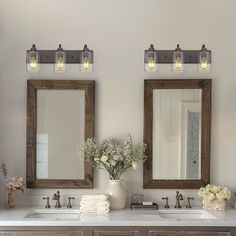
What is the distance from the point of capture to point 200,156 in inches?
149

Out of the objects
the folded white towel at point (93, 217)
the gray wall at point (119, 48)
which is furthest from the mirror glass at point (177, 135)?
the folded white towel at point (93, 217)

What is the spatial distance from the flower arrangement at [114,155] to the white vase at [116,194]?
63mm

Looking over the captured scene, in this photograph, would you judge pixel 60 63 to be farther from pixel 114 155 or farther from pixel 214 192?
pixel 214 192

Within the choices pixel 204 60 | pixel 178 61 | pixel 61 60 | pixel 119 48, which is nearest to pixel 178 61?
pixel 178 61

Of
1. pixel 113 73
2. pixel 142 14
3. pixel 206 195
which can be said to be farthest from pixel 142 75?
pixel 206 195

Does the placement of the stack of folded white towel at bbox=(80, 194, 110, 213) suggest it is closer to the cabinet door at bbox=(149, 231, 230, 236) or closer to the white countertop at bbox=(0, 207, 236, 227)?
the white countertop at bbox=(0, 207, 236, 227)

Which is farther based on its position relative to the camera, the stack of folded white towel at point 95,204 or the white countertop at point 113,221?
the stack of folded white towel at point 95,204

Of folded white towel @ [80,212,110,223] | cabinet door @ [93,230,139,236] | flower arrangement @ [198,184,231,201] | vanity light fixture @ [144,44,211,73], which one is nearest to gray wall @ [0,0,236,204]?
flower arrangement @ [198,184,231,201]

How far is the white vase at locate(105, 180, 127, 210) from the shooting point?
362 cm

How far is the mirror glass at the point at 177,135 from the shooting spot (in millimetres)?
3785

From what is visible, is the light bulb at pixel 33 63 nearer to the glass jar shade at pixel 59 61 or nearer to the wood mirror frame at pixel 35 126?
the glass jar shade at pixel 59 61

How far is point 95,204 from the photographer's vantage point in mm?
3502

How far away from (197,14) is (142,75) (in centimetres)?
73

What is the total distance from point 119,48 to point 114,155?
950 mm
